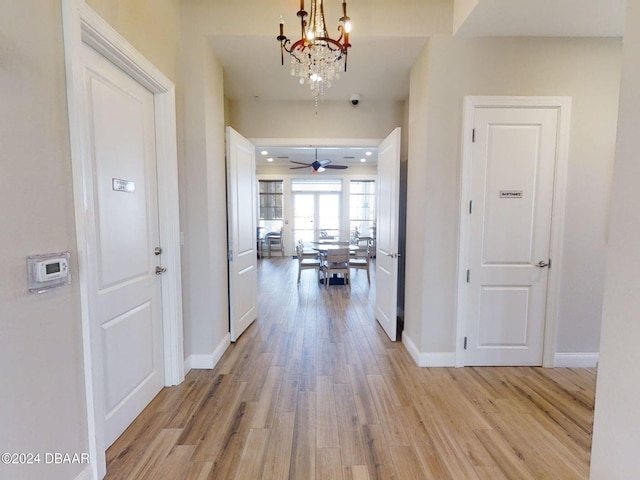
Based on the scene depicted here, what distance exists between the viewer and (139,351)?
201cm

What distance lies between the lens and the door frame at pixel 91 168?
4.37 ft

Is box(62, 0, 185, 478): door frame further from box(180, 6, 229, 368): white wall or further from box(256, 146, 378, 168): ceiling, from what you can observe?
box(256, 146, 378, 168): ceiling

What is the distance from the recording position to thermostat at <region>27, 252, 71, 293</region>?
114 cm

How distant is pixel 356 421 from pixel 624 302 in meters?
1.59

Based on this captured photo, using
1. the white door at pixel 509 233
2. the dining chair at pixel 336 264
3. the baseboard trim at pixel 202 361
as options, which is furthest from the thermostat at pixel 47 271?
the dining chair at pixel 336 264

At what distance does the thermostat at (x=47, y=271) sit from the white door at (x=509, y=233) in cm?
275

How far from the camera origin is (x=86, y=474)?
1392 mm

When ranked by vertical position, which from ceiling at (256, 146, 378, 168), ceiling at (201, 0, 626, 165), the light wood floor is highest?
ceiling at (256, 146, 378, 168)

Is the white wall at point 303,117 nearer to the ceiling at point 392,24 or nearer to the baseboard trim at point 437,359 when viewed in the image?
the ceiling at point 392,24

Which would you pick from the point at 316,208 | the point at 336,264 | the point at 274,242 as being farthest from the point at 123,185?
the point at 316,208

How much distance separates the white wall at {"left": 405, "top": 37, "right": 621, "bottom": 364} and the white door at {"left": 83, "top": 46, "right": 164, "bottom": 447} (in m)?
2.23

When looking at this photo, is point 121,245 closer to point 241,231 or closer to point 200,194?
point 200,194

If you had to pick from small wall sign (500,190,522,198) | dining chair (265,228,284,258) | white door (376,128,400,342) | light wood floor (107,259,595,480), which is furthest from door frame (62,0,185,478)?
dining chair (265,228,284,258)

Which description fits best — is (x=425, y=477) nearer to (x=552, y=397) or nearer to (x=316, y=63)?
(x=552, y=397)
